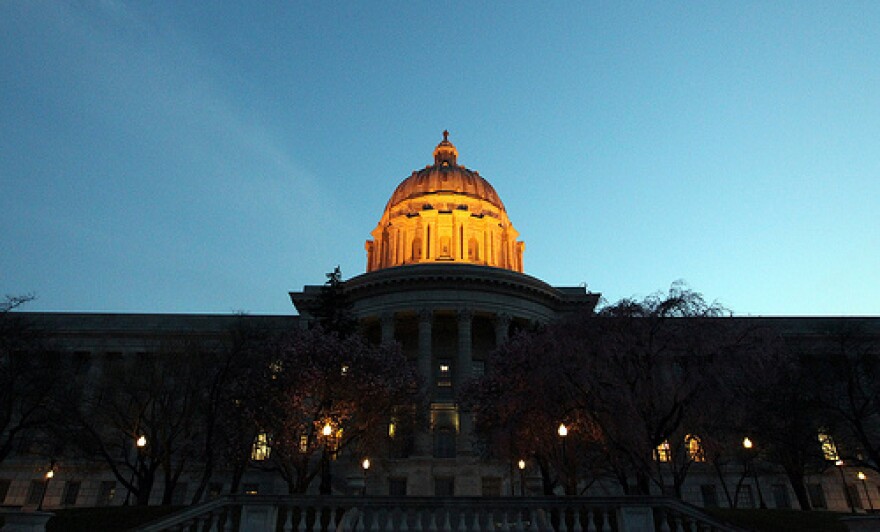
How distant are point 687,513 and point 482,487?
30.9 m

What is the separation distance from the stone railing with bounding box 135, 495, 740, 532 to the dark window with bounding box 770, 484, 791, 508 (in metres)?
41.6

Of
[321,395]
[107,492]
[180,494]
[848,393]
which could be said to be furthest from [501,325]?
[107,492]

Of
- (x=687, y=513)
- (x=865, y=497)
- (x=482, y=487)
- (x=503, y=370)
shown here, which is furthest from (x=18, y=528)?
(x=865, y=497)

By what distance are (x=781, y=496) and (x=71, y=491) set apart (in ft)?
192

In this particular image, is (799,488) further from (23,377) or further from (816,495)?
(23,377)

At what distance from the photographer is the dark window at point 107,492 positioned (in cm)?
5119

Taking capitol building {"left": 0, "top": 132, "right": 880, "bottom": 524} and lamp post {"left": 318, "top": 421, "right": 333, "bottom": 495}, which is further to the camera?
capitol building {"left": 0, "top": 132, "right": 880, "bottom": 524}

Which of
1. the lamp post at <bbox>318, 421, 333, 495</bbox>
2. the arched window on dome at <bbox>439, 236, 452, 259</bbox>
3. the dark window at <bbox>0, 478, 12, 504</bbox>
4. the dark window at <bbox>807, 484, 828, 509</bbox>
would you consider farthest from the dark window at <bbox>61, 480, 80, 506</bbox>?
the dark window at <bbox>807, 484, 828, 509</bbox>

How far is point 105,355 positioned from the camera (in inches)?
2279

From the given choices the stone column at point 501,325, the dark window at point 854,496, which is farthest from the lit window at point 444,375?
the dark window at point 854,496

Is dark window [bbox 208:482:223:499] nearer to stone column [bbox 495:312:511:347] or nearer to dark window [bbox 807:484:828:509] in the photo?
stone column [bbox 495:312:511:347]

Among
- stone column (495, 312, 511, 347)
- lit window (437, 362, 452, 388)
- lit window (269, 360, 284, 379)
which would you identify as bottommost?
lit window (269, 360, 284, 379)

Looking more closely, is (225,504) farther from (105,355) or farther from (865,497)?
(865,497)

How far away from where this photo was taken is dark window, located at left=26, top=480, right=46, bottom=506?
171 ft
